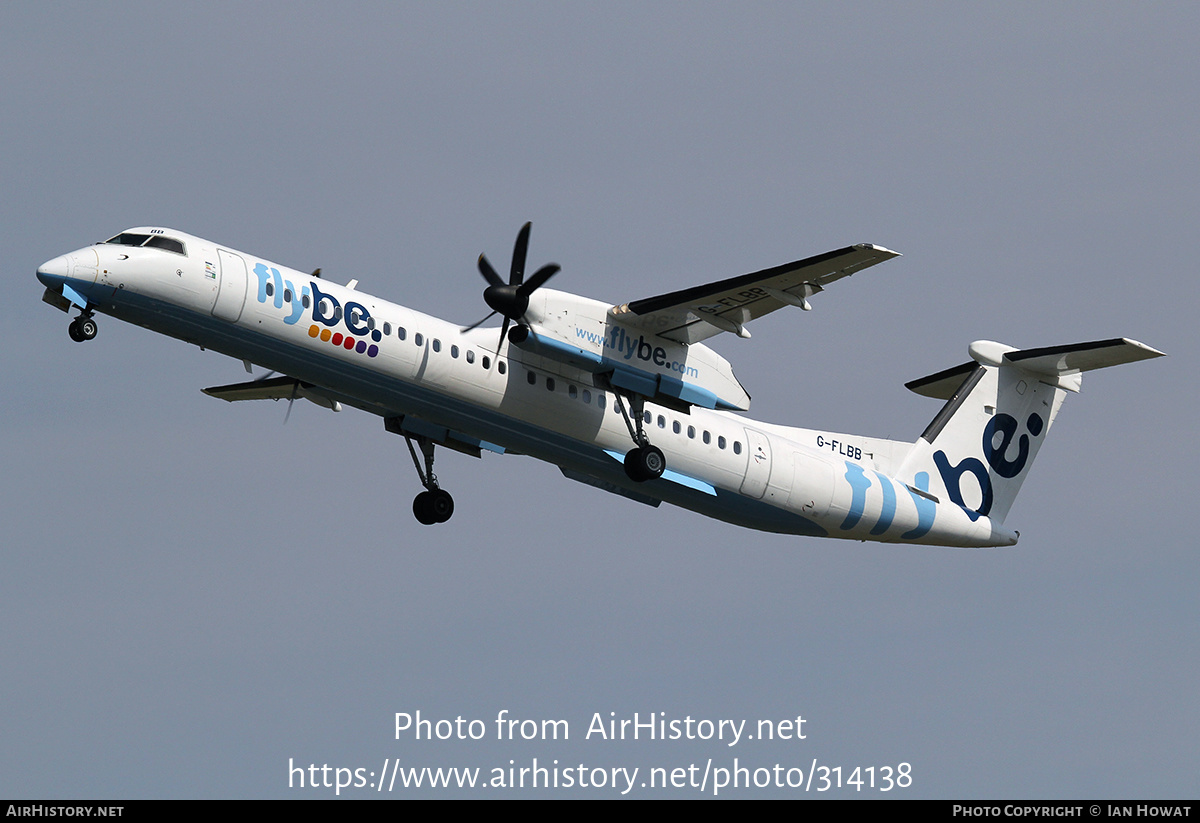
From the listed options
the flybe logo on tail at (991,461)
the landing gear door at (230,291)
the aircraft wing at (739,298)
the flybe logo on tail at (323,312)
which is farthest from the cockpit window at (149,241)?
the flybe logo on tail at (991,461)

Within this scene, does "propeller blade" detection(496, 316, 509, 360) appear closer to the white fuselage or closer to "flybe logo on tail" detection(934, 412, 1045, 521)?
the white fuselage

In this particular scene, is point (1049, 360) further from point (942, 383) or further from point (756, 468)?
point (756, 468)

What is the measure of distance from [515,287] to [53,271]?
6.65 meters

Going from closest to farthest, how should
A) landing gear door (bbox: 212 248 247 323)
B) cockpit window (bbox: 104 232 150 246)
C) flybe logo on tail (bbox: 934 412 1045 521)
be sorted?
cockpit window (bbox: 104 232 150 246) → landing gear door (bbox: 212 248 247 323) → flybe logo on tail (bbox: 934 412 1045 521)

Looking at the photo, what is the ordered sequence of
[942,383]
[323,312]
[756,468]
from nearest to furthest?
1. [323,312]
2. [756,468]
3. [942,383]

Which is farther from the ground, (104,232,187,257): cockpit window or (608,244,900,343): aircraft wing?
(608,244,900,343): aircraft wing

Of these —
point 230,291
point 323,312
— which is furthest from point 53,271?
point 323,312

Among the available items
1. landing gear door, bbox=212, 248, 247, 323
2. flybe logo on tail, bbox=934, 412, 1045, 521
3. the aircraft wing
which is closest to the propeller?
the aircraft wing

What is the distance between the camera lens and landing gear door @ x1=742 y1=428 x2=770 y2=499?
25.4 meters

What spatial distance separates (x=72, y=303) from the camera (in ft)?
66.8

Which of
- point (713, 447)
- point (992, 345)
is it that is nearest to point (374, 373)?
point (713, 447)

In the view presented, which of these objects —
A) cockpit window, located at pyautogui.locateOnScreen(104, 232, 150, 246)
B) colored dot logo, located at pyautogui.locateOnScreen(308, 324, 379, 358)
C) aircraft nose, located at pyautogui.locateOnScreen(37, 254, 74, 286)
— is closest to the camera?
aircraft nose, located at pyautogui.locateOnScreen(37, 254, 74, 286)

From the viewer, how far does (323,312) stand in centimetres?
2188
